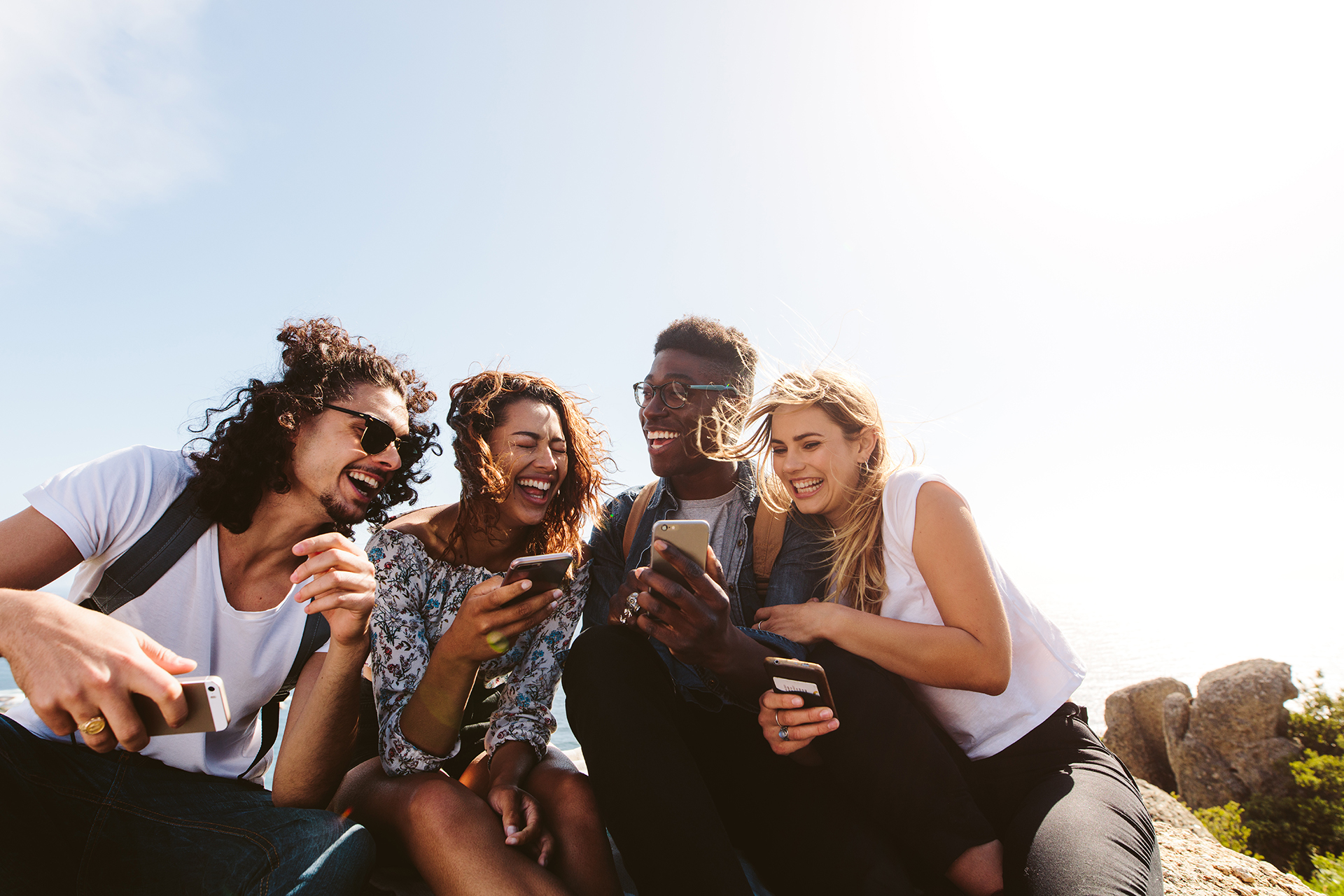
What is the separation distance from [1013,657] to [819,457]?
56.1 inches

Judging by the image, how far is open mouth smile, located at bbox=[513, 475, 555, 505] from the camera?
3.90 meters

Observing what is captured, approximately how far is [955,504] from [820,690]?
3.95 ft

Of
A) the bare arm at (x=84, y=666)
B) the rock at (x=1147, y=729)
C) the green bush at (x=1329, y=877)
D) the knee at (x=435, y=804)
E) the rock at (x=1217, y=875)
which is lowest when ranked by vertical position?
the rock at (x=1147, y=729)

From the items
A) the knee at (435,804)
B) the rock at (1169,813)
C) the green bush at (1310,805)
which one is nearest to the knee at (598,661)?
the knee at (435,804)

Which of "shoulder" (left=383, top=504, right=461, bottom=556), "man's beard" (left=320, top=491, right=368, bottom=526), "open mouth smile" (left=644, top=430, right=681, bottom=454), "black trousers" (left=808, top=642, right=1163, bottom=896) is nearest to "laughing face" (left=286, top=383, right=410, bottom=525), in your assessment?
"man's beard" (left=320, top=491, right=368, bottom=526)

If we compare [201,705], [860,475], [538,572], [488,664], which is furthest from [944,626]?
[201,705]

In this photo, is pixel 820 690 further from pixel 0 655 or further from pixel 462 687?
pixel 0 655

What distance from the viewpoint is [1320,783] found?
1267 centimetres

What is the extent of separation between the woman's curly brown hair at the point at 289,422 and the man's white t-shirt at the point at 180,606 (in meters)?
0.17

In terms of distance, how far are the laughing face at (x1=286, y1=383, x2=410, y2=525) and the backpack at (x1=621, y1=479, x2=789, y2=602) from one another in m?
1.64

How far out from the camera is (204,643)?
294 cm

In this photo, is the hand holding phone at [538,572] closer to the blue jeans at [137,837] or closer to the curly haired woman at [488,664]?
the curly haired woman at [488,664]

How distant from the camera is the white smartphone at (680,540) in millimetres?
2547

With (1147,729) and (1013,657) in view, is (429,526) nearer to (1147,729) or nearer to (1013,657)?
(1013,657)
